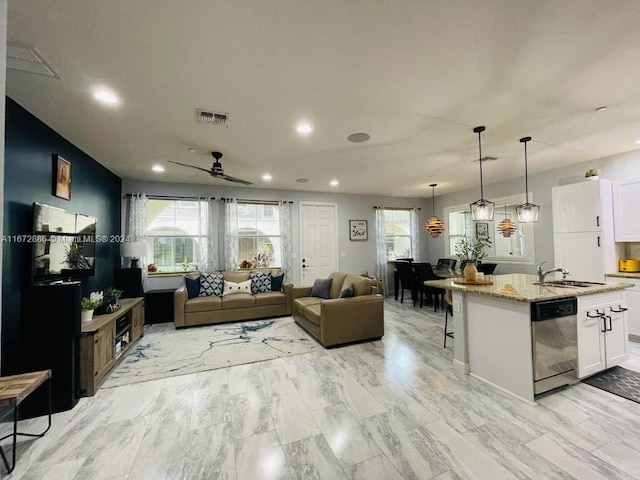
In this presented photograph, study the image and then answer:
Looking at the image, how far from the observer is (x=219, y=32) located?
182 centimetres

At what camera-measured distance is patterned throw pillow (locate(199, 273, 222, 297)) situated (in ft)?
16.8

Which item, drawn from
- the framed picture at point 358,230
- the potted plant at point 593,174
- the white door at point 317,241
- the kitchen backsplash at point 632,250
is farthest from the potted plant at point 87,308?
the kitchen backsplash at point 632,250

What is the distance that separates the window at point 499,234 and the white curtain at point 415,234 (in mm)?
708

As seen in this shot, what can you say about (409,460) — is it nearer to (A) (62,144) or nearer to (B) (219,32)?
(B) (219,32)

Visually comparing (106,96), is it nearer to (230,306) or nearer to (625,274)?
(230,306)

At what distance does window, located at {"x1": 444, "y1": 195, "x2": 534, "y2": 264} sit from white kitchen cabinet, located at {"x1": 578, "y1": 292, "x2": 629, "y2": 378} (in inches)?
78.0

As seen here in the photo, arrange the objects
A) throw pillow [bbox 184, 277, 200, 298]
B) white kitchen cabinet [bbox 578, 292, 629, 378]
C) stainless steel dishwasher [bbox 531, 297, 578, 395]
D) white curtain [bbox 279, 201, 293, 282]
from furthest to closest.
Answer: white curtain [bbox 279, 201, 293, 282]
throw pillow [bbox 184, 277, 200, 298]
white kitchen cabinet [bbox 578, 292, 629, 378]
stainless steel dishwasher [bbox 531, 297, 578, 395]

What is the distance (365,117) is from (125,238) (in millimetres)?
4727

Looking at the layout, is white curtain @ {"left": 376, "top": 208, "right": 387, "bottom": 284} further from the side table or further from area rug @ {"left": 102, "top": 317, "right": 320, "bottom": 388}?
the side table

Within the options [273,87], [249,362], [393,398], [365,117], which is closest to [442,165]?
[365,117]

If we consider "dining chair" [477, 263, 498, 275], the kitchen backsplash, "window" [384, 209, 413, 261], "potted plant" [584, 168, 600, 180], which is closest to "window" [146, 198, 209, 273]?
"window" [384, 209, 413, 261]

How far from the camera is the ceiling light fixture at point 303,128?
308cm

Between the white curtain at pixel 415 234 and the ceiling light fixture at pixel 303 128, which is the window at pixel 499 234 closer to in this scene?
A: the white curtain at pixel 415 234

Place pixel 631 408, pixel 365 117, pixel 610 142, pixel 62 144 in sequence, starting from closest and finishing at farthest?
pixel 631 408 → pixel 365 117 → pixel 62 144 → pixel 610 142
